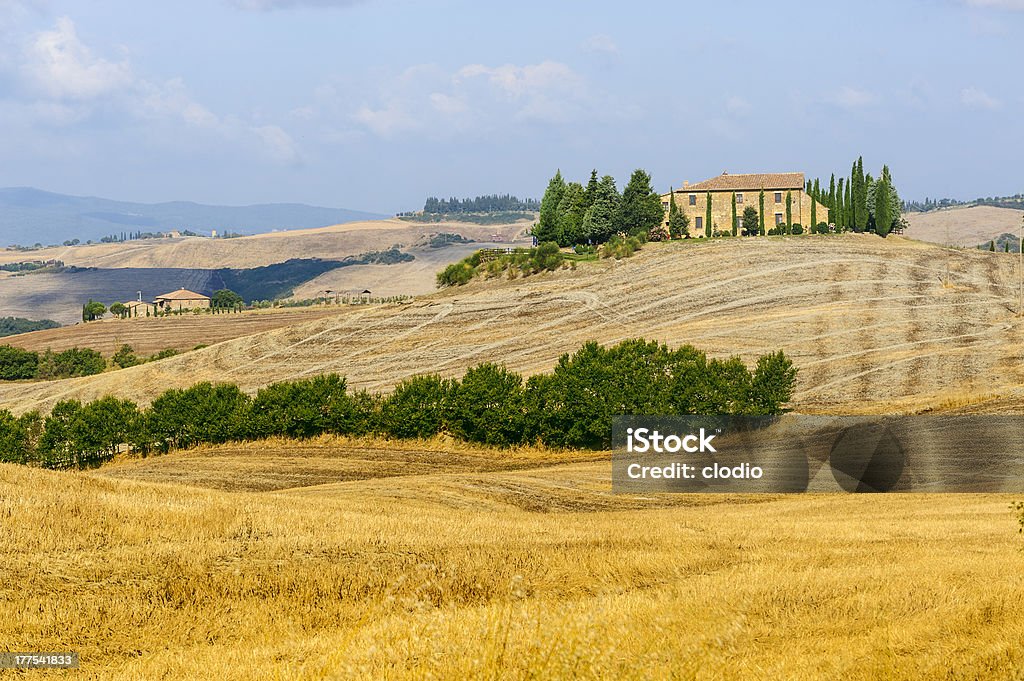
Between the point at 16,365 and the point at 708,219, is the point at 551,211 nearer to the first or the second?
the point at 708,219

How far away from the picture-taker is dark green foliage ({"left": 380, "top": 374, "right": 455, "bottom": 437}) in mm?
59344

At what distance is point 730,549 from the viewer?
21625 mm

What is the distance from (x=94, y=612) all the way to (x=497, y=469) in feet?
122

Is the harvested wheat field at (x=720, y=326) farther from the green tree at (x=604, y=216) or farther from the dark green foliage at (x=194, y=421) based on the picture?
the dark green foliage at (x=194, y=421)

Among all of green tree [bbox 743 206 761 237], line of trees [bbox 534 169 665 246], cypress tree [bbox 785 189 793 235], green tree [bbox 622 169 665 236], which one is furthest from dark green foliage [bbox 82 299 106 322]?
cypress tree [bbox 785 189 793 235]

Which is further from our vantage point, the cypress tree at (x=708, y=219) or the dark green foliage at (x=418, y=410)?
the cypress tree at (x=708, y=219)

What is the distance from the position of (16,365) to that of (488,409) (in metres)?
88.4

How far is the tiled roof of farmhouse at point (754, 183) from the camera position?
446 ft

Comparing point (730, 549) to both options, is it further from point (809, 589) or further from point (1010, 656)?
point (1010, 656)

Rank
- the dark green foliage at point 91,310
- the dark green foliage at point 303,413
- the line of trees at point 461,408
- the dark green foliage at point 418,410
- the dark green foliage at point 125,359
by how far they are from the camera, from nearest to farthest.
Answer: the line of trees at point 461,408 → the dark green foliage at point 418,410 → the dark green foliage at point 303,413 → the dark green foliage at point 125,359 → the dark green foliage at point 91,310

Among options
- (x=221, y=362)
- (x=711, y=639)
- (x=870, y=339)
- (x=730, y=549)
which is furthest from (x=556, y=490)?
(x=221, y=362)

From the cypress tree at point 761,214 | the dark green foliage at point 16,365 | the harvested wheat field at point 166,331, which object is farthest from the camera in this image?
the harvested wheat field at point 166,331

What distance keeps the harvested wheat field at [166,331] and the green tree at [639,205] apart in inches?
1637

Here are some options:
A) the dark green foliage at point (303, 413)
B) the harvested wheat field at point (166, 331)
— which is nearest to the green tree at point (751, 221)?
the harvested wheat field at point (166, 331)
